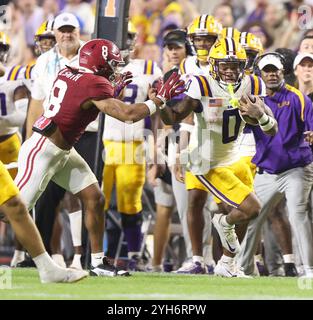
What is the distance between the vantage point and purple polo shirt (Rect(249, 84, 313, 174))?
10.4m

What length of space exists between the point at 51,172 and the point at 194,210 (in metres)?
1.58

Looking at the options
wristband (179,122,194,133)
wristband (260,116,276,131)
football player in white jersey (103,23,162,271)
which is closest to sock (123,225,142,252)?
football player in white jersey (103,23,162,271)

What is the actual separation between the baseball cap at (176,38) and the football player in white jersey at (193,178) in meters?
0.36

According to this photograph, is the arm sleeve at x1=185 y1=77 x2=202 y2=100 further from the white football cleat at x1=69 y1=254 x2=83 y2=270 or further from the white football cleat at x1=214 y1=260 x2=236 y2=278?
the white football cleat at x1=69 y1=254 x2=83 y2=270

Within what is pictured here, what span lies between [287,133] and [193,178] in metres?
0.83

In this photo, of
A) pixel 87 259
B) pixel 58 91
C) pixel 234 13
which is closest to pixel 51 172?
pixel 58 91

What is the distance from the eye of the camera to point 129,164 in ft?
37.4

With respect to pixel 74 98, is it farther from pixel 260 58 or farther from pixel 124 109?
pixel 260 58

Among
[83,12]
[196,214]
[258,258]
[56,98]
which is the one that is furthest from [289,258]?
[83,12]

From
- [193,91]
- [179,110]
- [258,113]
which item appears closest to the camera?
[258,113]

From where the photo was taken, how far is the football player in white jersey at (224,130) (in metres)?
9.83

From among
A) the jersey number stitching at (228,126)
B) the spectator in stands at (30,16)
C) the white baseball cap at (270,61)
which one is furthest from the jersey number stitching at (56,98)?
the spectator in stands at (30,16)

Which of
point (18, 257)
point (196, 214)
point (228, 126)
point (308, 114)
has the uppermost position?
point (308, 114)

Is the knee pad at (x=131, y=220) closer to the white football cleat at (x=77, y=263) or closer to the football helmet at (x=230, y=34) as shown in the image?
the white football cleat at (x=77, y=263)
